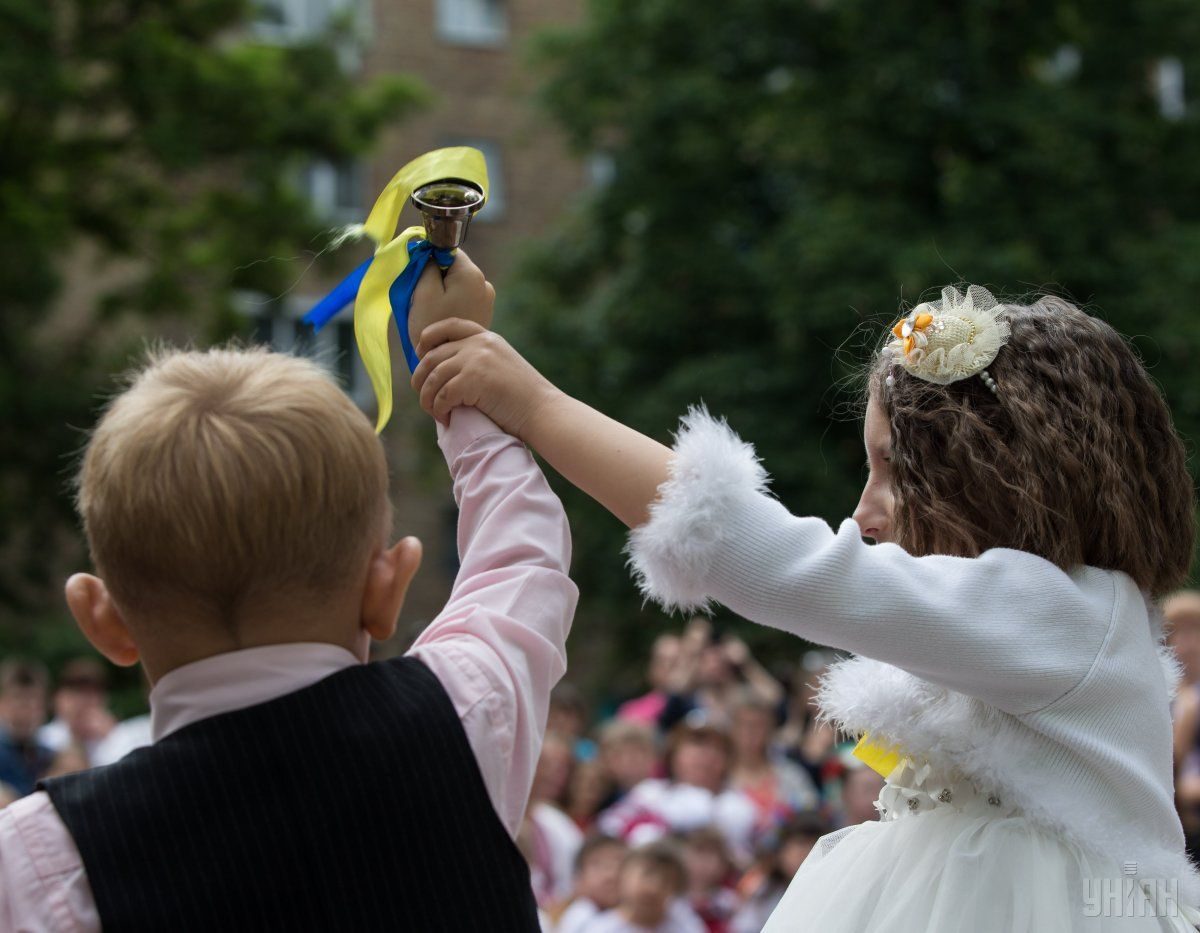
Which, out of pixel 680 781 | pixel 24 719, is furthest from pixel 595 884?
pixel 24 719

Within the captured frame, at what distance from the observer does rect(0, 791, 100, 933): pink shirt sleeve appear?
154cm

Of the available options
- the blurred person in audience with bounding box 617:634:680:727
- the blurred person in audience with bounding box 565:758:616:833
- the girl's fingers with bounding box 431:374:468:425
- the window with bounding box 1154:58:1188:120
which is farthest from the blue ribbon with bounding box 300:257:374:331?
the window with bounding box 1154:58:1188:120

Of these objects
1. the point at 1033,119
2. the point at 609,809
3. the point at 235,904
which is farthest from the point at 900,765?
the point at 1033,119

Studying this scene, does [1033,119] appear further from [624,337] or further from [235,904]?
[235,904]

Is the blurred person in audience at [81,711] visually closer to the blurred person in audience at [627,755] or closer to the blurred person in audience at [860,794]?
the blurred person in audience at [627,755]

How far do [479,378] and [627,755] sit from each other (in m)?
5.79

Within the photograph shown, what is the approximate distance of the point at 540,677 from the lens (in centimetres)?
186

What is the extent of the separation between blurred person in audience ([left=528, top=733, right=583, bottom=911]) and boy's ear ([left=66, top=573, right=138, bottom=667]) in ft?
13.2

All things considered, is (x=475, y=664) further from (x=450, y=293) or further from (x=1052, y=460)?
(x=1052, y=460)

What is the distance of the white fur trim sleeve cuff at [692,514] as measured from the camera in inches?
75.8

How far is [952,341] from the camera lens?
7.44ft

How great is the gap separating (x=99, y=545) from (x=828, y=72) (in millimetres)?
15236

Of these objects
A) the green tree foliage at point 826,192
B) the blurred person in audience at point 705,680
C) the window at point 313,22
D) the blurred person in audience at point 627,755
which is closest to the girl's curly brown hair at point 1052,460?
the blurred person in audience at point 627,755

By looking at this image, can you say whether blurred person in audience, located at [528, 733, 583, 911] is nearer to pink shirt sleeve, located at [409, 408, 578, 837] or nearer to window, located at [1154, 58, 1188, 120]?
pink shirt sleeve, located at [409, 408, 578, 837]
